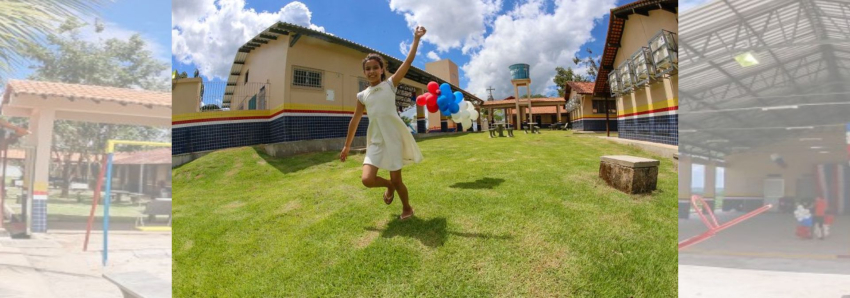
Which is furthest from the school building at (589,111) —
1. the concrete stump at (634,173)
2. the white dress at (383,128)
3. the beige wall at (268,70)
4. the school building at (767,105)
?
the beige wall at (268,70)

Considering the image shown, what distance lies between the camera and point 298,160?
6.17ft

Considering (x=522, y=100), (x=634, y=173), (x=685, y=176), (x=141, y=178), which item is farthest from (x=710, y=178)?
(x=141, y=178)

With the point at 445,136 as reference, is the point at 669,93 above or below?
above

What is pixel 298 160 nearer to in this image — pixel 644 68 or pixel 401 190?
pixel 401 190

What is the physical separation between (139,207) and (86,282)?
36 cm

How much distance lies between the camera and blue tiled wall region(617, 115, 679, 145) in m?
1.33

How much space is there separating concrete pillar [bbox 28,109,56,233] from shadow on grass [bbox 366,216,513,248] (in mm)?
1259

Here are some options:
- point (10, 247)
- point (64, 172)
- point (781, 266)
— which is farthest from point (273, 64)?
point (781, 266)

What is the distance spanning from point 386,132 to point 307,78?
684 millimetres

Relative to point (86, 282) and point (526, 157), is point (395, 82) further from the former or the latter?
point (86, 282)

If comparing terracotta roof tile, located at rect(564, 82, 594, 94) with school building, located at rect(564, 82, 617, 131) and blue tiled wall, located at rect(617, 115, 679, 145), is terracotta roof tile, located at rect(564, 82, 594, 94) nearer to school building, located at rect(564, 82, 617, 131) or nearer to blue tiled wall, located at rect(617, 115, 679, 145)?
school building, located at rect(564, 82, 617, 131)

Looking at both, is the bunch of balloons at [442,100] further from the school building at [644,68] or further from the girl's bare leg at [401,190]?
the school building at [644,68]

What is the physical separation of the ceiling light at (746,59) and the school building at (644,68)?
19 centimetres

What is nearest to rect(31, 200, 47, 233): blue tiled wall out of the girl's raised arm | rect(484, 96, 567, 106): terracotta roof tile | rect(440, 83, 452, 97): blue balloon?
the girl's raised arm
